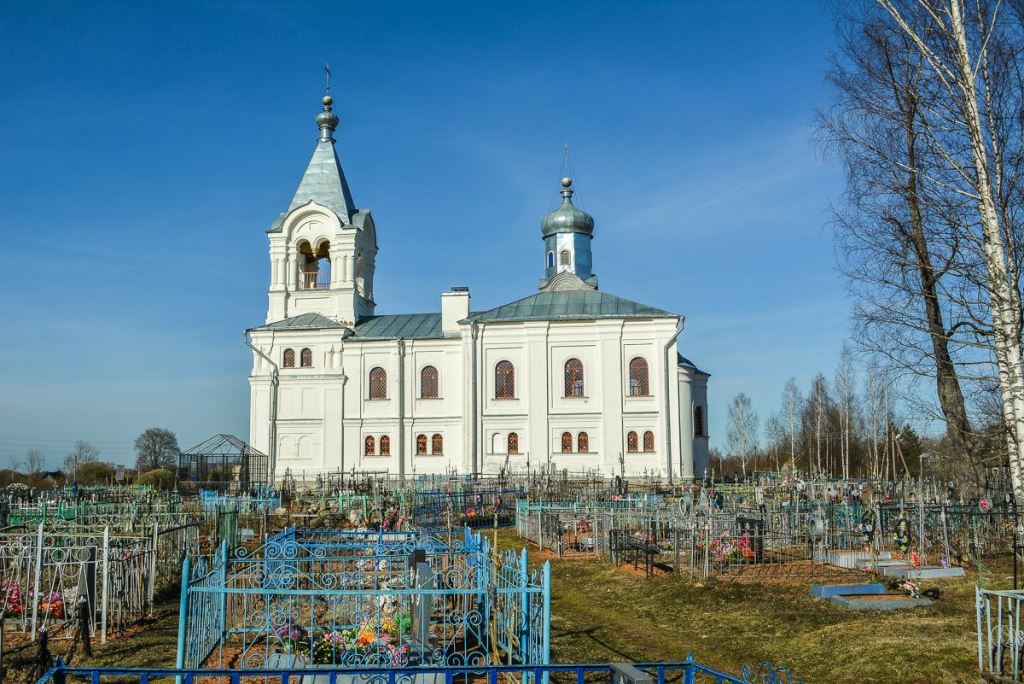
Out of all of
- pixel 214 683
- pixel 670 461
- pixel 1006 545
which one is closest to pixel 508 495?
pixel 670 461

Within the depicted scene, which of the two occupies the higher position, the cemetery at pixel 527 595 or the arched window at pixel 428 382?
the arched window at pixel 428 382

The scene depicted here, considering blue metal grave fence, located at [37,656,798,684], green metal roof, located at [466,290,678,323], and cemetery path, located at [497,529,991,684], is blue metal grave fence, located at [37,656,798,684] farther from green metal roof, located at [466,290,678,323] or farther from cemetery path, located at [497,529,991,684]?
green metal roof, located at [466,290,678,323]

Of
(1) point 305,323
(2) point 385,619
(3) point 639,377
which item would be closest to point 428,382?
(1) point 305,323

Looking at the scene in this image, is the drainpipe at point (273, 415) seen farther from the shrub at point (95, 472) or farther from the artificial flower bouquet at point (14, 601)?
the artificial flower bouquet at point (14, 601)

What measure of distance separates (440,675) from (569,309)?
108 feet

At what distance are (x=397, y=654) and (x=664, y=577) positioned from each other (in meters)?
8.25

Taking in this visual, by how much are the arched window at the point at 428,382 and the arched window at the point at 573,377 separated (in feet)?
20.5

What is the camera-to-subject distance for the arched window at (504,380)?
40.3 m

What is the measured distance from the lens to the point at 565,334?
131 ft

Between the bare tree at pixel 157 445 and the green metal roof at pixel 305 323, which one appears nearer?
the green metal roof at pixel 305 323

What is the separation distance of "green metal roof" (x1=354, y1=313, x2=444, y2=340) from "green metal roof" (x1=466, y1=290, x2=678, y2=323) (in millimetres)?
2189

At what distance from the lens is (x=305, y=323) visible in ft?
138

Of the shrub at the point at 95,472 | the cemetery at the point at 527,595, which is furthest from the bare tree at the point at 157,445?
the cemetery at the point at 527,595

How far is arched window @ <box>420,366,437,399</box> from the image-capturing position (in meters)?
41.5
